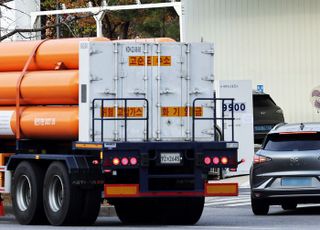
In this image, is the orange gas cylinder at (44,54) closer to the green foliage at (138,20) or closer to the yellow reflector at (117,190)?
the yellow reflector at (117,190)

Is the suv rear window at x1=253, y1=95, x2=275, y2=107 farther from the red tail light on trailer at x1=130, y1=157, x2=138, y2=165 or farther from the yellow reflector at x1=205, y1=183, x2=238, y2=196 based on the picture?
the red tail light on trailer at x1=130, y1=157, x2=138, y2=165

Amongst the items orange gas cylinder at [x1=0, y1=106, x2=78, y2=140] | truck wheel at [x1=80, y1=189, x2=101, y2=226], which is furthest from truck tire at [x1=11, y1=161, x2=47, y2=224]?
truck wheel at [x1=80, y1=189, x2=101, y2=226]

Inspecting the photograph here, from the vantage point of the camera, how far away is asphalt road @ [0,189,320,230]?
18.4 meters

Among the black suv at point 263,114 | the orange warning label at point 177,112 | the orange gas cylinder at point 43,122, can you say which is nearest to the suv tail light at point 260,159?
the orange warning label at point 177,112

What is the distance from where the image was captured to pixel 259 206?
21609 mm

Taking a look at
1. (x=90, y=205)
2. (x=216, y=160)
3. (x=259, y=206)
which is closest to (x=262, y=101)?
(x=259, y=206)

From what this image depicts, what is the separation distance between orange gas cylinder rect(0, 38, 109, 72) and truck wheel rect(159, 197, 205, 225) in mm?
2629

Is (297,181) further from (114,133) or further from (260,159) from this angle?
(114,133)

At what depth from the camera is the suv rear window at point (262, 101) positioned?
36562 millimetres

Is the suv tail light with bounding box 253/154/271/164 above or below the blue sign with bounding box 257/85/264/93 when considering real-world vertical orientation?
below

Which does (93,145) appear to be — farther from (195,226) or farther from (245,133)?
(245,133)

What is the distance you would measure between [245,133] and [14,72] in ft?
47.1

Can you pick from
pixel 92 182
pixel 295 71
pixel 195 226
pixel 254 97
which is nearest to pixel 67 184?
pixel 92 182

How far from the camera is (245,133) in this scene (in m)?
33.8
